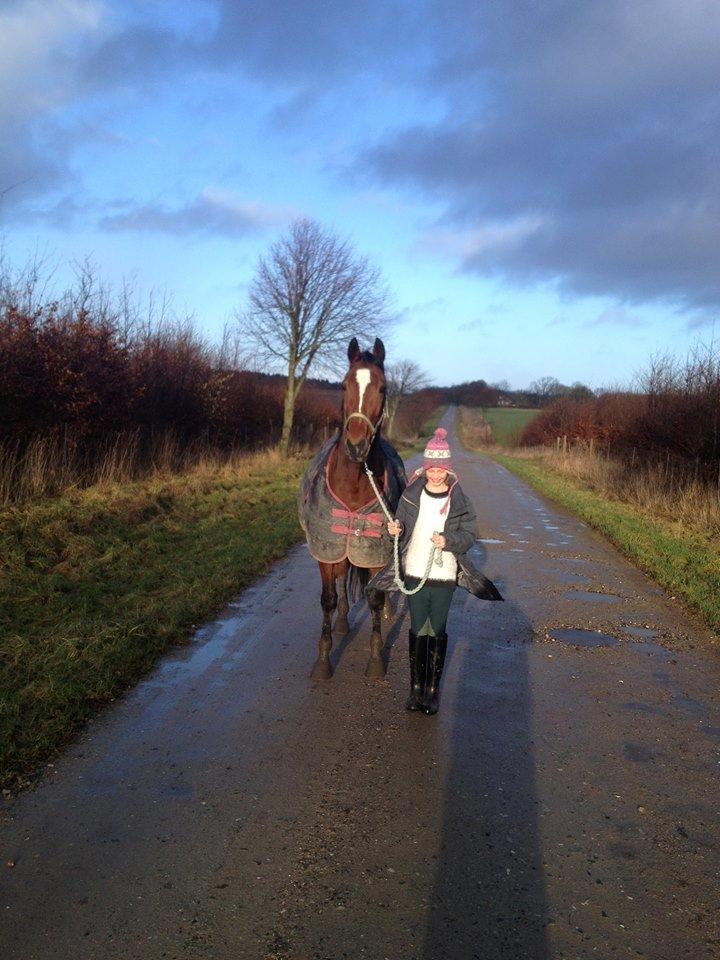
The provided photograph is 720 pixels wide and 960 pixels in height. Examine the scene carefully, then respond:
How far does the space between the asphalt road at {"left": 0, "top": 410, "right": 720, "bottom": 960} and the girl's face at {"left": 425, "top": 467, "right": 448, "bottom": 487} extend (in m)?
1.54

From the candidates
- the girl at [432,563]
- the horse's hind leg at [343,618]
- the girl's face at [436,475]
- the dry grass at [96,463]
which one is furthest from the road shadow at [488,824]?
the dry grass at [96,463]

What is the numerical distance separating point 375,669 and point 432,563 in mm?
1172

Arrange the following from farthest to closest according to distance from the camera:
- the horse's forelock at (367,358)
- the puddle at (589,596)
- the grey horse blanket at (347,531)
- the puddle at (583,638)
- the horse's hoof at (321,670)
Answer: the puddle at (589,596) < the puddle at (583,638) < the grey horse blanket at (347,531) < the horse's hoof at (321,670) < the horse's forelock at (367,358)

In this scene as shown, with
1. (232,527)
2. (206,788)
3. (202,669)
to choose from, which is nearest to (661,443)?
(232,527)

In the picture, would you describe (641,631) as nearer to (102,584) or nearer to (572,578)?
(572,578)

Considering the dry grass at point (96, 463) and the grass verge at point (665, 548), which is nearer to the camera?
the grass verge at point (665, 548)

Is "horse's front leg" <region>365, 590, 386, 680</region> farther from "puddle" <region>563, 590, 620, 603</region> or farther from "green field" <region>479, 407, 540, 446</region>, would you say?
"green field" <region>479, 407, 540, 446</region>

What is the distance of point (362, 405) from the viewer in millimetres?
5020

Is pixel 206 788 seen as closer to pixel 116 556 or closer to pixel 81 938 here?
pixel 81 938

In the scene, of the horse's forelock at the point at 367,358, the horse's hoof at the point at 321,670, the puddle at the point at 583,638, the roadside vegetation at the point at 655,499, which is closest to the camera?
the horse's forelock at the point at 367,358

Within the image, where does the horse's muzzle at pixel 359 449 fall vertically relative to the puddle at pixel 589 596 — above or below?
above

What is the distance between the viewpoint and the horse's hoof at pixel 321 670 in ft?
17.4

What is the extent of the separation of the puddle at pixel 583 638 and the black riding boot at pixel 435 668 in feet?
6.67

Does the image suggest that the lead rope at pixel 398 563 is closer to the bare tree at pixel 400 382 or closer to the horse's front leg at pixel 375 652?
the horse's front leg at pixel 375 652
